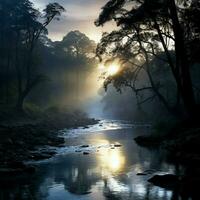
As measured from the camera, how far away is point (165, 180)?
51.4 feet

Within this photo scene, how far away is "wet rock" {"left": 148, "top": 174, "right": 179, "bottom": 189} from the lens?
49.9 ft

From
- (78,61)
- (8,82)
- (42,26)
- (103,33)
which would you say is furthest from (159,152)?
Result: (78,61)

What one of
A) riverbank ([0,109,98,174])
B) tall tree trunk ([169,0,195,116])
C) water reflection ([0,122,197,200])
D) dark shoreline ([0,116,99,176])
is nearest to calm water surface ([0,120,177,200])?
water reflection ([0,122,197,200])

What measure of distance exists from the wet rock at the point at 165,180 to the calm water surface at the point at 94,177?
0.37 m

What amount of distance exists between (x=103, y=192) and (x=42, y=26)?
3232 centimetres

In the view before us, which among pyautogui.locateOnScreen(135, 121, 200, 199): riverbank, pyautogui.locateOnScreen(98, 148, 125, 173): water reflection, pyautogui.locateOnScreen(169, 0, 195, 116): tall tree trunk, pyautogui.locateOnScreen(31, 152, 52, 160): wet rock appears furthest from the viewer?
pyautogui.locateOnScreen(169, 0, 195, 116): tall tree trunk

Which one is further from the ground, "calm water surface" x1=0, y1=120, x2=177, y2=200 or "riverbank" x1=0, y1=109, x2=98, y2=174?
"riverbank" x1=0, y1=109, x2=98, y2=174

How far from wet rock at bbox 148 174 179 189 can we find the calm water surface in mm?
368

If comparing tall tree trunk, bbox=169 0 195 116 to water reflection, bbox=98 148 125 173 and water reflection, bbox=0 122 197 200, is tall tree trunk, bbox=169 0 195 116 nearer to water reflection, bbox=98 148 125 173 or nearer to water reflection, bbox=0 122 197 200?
water reflection, bbox=0 122 197 200

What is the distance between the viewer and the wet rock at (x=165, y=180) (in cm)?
1520

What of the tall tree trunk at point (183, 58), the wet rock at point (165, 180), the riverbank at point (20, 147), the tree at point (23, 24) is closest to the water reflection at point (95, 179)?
the wet rock at point (165, 180)

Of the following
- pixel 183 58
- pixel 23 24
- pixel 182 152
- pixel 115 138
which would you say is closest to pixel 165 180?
pixel 182 152

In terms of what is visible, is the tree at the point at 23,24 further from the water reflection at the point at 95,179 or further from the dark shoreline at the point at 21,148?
the water reflection at the point at 95,179

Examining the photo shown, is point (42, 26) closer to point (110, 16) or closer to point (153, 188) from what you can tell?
point (110, 16)
